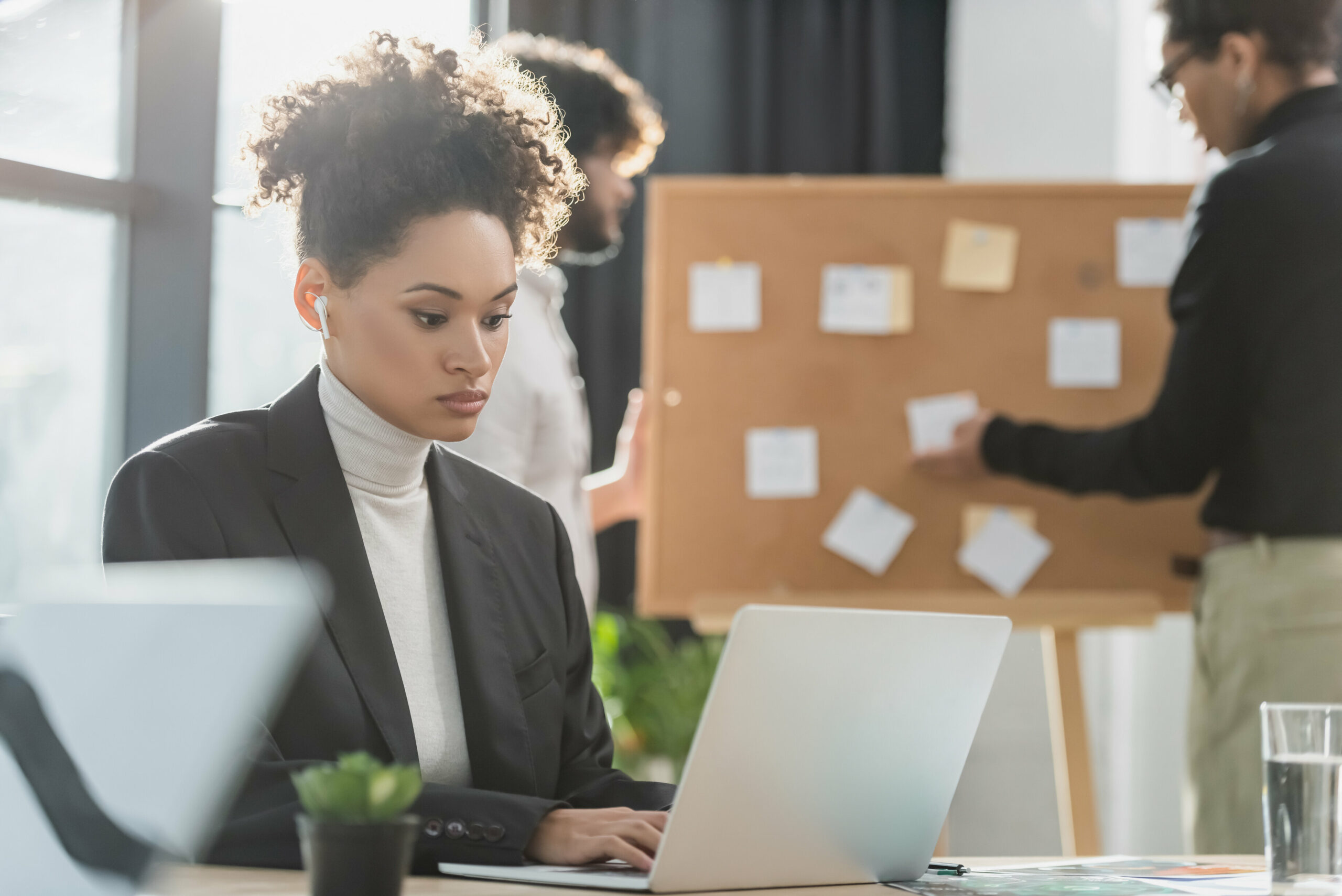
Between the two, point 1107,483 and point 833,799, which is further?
point 1107,483

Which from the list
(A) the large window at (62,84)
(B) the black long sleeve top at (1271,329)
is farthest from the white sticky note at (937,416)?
(A) the large window at (62,84)

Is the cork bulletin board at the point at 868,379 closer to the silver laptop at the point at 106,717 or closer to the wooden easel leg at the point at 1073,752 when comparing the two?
the wooden easel leg at the point at 1073,752

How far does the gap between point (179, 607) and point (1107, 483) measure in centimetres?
175

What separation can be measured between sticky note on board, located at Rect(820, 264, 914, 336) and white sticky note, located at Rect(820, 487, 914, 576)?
1.00 ft

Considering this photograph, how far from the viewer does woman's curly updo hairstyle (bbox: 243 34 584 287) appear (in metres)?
1.11

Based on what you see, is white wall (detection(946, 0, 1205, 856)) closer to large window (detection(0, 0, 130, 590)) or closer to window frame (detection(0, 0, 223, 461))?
window frame (detection(0, 0, 223, 461))

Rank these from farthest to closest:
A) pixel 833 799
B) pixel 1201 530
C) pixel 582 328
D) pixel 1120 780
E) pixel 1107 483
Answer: pixel 582 328 < pixel 1120 780 < pixel 1201 530 < pixel 1107 483 < pixel 833 799

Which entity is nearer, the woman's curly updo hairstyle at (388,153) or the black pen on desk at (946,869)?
the black pen on desk at (946,869)

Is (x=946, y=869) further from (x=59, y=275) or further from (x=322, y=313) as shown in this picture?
(x=59, y=275)

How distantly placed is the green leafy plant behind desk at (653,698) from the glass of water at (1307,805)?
2311mm

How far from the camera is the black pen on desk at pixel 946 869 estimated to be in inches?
36.8

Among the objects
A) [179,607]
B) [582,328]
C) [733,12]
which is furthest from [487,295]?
[733,12]

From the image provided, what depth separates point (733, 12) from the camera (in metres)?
3.59

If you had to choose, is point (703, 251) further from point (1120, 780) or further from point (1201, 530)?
point (1120, 780)
